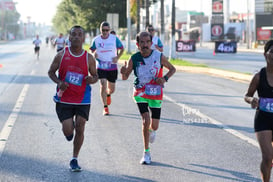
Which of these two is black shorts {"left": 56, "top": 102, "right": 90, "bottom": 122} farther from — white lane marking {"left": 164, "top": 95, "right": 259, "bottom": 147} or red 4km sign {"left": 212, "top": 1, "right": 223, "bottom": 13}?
red 4km sign {"left": 212, "top": 1, "right": 223, "bottom": 13}

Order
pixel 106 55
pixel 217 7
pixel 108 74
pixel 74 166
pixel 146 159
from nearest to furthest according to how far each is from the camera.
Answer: pixel 74 166
pixel 146 159
pixel 106 55
pixel 108 74
pixel 217 7

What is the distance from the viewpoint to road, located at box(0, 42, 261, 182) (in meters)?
6.64

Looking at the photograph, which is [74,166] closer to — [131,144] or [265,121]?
[131,144]

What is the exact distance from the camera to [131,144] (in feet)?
→ 27.8

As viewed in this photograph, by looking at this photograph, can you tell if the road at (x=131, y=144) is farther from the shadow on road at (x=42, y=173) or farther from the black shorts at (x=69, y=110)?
the black shorts at (x=69, y=110)

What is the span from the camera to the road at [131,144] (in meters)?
6.64

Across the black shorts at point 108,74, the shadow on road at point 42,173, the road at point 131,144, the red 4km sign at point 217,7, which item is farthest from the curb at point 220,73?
the red 4km sign at point 217,7

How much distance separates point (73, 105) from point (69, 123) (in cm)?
23

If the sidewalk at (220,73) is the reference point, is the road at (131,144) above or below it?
below

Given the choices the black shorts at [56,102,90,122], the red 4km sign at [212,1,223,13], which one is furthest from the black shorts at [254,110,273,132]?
the red 4km sign at [212,1,223,13]

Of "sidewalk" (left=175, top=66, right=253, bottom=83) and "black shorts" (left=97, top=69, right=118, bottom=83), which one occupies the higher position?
"black shorts" (left=97, top=69, right=118, bottom=83)

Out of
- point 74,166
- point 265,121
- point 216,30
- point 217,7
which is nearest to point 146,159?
point 74,166

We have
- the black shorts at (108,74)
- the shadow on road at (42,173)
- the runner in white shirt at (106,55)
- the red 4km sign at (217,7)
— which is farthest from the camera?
the red 4km sign at (217,7)

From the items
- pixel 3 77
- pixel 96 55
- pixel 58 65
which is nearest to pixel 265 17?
pixel 3 77
